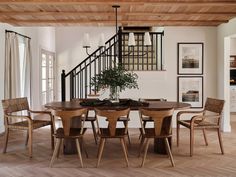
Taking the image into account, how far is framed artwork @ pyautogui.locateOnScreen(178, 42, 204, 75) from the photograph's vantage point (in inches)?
290

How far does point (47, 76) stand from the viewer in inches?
387

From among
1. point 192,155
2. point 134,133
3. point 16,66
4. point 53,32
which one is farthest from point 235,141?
point 53,32

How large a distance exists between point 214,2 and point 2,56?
167 inches

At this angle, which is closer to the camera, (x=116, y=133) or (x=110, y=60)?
(x=116, y=133)

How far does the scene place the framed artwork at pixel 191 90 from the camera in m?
7.38

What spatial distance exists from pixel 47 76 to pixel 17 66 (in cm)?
280

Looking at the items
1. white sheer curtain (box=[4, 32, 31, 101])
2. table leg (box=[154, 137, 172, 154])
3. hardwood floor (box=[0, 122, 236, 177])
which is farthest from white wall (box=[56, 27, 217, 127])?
white sheer curtain (box=[4, 32, 31, 101])

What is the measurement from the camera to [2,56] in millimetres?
6539

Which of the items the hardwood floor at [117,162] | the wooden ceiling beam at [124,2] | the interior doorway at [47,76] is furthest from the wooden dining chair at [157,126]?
the interior doorway at [47,76]

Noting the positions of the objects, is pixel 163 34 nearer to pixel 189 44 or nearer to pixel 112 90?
pixel 189 44

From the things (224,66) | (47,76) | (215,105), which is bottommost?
(215,105)

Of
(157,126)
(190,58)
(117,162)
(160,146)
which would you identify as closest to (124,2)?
(157,126)

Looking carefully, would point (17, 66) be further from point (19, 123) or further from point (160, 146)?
point (160, 146)

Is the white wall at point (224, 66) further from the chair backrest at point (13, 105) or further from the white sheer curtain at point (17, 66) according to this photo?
the white sheer curtain at point (17, 66)
